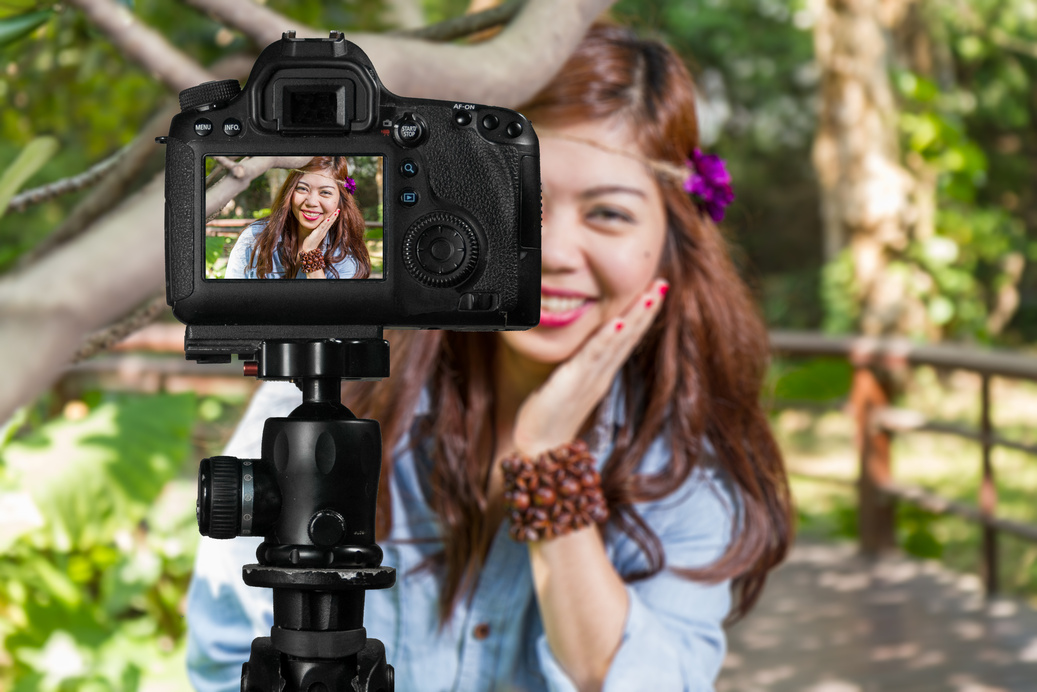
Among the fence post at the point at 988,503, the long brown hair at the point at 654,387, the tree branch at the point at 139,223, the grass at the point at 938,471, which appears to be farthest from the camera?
the grass at the point at 938,471

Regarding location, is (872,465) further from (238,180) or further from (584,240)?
(238,180)

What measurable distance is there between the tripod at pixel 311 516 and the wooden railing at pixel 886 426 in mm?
3470

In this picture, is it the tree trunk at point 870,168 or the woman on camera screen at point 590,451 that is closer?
the woman on camera screen at point 590,451

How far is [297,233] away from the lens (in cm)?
68

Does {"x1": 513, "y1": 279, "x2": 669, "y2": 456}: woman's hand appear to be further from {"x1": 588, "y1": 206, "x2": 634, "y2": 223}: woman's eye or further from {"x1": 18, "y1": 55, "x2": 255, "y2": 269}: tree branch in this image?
{"x1": 18, "y1": 55, "x2": 255, "y2": 269}: tree branch

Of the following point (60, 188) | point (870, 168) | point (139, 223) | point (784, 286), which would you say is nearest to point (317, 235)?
point (139, 223)

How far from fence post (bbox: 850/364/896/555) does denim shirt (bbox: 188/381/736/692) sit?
3.17m

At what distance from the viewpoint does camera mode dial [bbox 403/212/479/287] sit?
0.71m

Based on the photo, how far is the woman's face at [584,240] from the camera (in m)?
1.27

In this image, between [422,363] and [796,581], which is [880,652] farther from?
[422,363]

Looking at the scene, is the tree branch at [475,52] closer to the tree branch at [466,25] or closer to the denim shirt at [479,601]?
the tree branch at [466,25]

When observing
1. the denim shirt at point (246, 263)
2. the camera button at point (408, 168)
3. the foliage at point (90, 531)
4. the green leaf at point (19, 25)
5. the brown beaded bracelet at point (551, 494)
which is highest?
the green leaf at point (19, 25)

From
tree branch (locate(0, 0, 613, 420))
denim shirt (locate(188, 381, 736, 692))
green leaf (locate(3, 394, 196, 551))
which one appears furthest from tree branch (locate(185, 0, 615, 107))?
green leaf (locate(3, 394, 196, 551))

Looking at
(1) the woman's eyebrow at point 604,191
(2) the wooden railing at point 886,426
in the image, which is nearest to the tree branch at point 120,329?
(1) the woman's eyebrow at point 604,191
